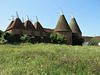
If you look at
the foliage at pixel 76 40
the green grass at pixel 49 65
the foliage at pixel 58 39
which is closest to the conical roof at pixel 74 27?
the foliage at pixel 76 40

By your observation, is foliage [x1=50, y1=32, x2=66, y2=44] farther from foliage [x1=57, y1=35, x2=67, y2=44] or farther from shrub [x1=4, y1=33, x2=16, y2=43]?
shrub [x1=4, y1=33, x2=16, y2=43]

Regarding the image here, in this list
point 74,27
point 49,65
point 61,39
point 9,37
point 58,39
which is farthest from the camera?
point 74,27

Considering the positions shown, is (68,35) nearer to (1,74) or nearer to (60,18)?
(60,18)

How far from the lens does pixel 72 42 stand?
96.7ft

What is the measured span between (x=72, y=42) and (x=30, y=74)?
88.1 feet

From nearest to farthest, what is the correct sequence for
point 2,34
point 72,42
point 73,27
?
point 2,34, point 72,42, point 73,27

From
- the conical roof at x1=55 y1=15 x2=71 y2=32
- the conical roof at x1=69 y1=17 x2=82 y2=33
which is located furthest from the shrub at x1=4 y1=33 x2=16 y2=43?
the conical roof at x1=69 y1=17 x2=82 y2=33

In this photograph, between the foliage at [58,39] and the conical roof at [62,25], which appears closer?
the foliage at [58,39]

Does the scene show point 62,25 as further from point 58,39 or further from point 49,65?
point 49,65

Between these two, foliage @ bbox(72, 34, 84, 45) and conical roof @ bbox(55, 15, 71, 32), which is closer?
conical roof @ bbox(55, 15, 71, 32)

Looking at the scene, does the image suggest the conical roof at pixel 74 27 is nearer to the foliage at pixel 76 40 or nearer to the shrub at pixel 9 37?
the foliage at pixel 76 40

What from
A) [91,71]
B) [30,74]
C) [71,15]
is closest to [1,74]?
[30,74]

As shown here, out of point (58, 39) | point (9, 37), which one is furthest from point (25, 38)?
point (58, 39)

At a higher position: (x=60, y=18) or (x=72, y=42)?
(x=60, y=18)
